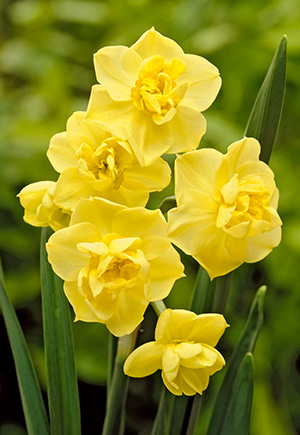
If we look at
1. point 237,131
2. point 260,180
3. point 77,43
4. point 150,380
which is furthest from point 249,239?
point 77,43

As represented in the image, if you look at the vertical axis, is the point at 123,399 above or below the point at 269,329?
above

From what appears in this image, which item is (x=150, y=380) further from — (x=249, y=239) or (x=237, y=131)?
(x=249, y=239)

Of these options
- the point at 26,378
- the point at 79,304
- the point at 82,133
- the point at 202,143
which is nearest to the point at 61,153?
the point at 82,133

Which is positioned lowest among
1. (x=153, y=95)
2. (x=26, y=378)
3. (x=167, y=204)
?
(x=26, y=378)

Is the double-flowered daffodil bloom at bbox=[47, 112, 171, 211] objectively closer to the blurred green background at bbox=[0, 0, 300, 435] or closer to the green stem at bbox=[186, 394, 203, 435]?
the green stem at bbox=[186, 394, 203, 435]

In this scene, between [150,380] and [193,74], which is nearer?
[193,74]

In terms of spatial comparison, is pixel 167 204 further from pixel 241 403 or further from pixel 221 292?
pixel 241 403
